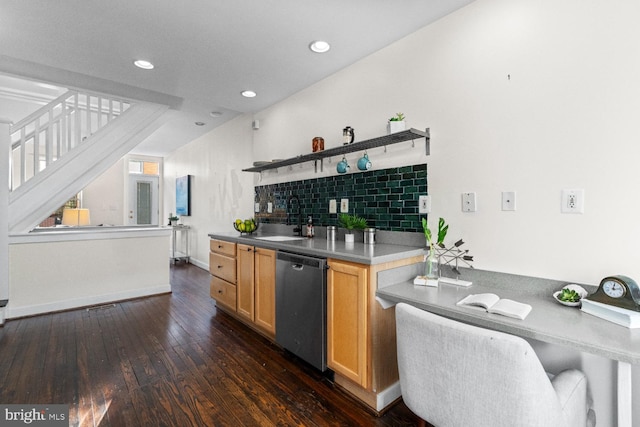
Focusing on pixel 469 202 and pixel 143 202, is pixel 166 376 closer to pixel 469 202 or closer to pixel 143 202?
pixel 469 202

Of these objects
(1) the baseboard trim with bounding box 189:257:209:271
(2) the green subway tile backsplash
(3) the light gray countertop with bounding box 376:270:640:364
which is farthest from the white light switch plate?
(1) the baseboard trim with bounding box 189:257:209:271

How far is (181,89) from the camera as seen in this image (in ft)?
11.0

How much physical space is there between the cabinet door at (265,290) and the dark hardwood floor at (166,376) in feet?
0.62

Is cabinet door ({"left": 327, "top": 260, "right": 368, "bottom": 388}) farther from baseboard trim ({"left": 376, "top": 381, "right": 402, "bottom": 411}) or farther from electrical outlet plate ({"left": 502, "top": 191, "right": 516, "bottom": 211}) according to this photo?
electrical outlet plate ({"left": 502, "top": 191, "right": 516, "bottom": 211})

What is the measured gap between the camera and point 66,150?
3.50 m

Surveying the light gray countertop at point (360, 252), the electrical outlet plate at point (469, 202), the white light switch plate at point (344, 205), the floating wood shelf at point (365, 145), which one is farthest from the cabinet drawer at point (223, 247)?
the electrical outlet plate at point (469, 202)

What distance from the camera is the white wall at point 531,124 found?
140cm

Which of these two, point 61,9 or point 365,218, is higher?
point 61,9

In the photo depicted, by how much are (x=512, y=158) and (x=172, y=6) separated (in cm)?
230

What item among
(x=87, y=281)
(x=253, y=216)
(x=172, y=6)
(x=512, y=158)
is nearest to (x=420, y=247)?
(x=512, y=158)

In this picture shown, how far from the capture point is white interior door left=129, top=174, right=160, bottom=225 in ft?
24.0

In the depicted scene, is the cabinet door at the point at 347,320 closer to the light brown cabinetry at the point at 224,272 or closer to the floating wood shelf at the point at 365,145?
the floating wood shelf at the point at 365,145

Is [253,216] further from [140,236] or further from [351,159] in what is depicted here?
[351,159]

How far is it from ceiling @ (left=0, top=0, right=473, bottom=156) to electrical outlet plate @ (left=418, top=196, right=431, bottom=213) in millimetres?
1227
